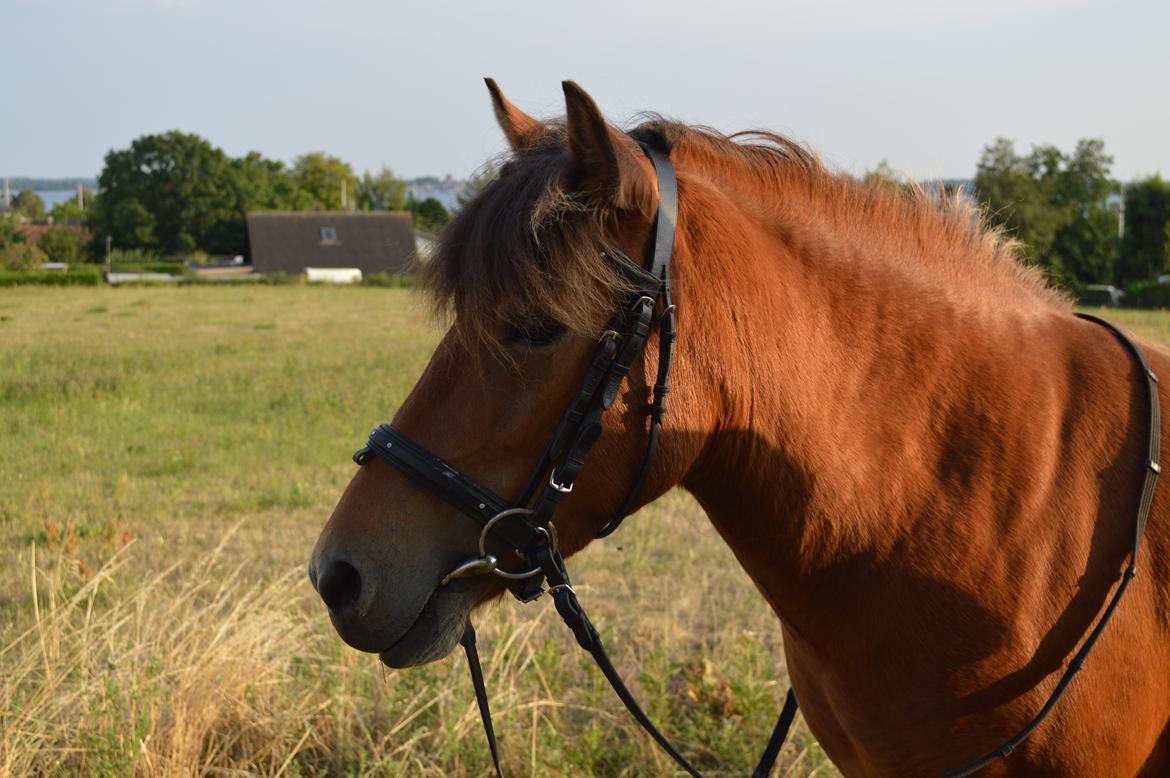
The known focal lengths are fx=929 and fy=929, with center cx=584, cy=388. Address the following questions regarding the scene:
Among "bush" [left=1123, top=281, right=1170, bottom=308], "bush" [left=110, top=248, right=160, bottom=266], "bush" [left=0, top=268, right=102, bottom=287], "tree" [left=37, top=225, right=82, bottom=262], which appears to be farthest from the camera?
"tree" [left=37, top=225, right=82, bottom=262]

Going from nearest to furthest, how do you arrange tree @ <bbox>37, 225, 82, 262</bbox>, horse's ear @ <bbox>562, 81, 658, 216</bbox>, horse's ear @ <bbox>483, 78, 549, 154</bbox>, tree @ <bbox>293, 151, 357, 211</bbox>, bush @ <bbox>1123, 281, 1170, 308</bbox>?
horse's ear @ <bbox>562, 81, 658, 216</bbox> < horse's ear @ <bbox>483, 78, 549, 154</bbox> < bush @ <bbox>1123, 281, 1170, 308</bbox> < tree @ <bbox>37, 225, 82, 262</bbox> < tree @ <bbox>293, 151, 357, 211</bbox>

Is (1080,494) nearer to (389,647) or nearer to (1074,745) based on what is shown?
(1074,745)

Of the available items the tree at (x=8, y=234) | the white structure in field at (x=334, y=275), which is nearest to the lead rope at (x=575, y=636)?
the white structure in field at (x=334, y=275)

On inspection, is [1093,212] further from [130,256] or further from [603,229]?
[130,256]

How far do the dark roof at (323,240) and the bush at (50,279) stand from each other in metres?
13.0

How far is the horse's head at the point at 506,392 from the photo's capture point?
6.27 feet

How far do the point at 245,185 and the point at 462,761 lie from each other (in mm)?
72899

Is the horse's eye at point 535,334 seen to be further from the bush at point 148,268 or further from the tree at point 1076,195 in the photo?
the bush at point 148,268

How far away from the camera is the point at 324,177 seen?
293 feet

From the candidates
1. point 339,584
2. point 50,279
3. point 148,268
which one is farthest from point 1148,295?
point 148,268

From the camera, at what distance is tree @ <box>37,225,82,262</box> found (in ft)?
218

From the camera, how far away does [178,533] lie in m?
7.15

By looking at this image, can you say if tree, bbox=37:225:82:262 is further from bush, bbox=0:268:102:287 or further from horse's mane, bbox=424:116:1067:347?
horse's mane, bbox=424:116:1067:347

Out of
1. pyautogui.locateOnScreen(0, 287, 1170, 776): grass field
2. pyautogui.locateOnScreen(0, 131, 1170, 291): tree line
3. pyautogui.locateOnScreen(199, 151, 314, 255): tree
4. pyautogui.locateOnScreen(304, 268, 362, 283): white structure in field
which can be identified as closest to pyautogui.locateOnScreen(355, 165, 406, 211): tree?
pyautogui.locateOnScreen(0, 131, 1170, 291): tree line
